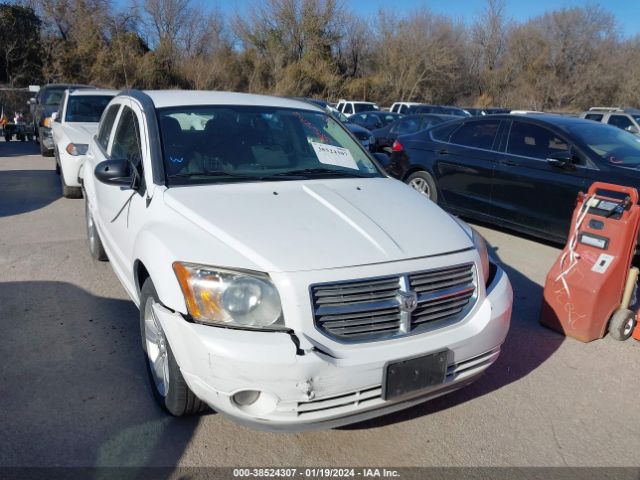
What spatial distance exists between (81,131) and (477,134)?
610 cm

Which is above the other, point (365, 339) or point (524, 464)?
point (365, 339)

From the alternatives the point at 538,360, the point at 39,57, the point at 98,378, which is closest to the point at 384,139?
the point at 538,360

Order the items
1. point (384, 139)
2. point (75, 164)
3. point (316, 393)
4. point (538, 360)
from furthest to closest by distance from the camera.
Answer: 1. point (384, 139)
2. point (75, 164)
3. point (538, 360)
4. point (316, 393)

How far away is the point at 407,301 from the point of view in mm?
2588

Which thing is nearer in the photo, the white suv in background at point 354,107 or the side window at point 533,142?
the side window at point 533,142

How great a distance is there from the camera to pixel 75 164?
787cm

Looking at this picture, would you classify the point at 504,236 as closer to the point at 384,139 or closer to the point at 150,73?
the point at 384,139

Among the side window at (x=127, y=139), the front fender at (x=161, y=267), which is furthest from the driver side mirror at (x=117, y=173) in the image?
the front fender at (x=161, y=267)

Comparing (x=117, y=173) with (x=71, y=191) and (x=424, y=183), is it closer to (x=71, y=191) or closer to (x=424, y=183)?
(x=424, y=183)

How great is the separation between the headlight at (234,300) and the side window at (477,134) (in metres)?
5.42

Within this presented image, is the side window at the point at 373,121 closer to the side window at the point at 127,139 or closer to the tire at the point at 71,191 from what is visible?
the tire at the point at 71,191

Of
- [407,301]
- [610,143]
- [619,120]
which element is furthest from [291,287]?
[619,120]

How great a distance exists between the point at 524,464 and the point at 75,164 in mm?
7237

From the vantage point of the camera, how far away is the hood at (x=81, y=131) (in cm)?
811
